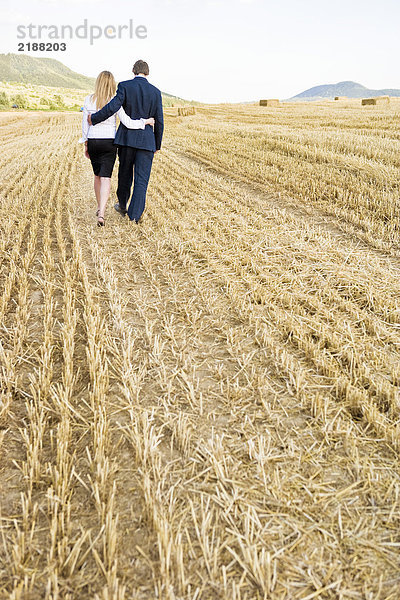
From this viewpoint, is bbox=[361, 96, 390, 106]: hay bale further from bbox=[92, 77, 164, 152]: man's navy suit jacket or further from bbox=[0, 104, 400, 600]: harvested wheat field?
bbox=[92, 77, 164, 152]: man's navy suit jacket

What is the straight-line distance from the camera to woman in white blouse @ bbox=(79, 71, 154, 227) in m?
5.98

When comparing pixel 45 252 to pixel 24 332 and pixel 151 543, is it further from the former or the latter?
pixel 151 543

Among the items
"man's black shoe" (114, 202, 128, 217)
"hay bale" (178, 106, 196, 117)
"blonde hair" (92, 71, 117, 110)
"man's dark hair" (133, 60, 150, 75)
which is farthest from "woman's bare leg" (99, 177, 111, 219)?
"hay bale" (178, 106, 196, 117)

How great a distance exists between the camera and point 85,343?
133 inches

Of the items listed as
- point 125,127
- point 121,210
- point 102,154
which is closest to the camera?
point 125,127

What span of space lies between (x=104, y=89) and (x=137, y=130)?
68 centimetres

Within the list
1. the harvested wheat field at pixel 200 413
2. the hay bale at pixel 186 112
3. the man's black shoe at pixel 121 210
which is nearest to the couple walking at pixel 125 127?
the man's black shoe at pixel 121 210

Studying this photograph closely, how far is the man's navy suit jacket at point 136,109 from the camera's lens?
5832 mm

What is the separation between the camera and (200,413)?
8.48 ft

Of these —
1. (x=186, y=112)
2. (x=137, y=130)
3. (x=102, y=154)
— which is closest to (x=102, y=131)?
(x=102, y=154)

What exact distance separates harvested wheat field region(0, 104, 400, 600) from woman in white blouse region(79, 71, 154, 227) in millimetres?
869

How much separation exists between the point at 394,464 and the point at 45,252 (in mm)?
4354

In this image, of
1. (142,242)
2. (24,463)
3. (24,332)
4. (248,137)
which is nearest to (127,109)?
(142,242)

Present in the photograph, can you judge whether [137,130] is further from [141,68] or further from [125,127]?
[141,68]
